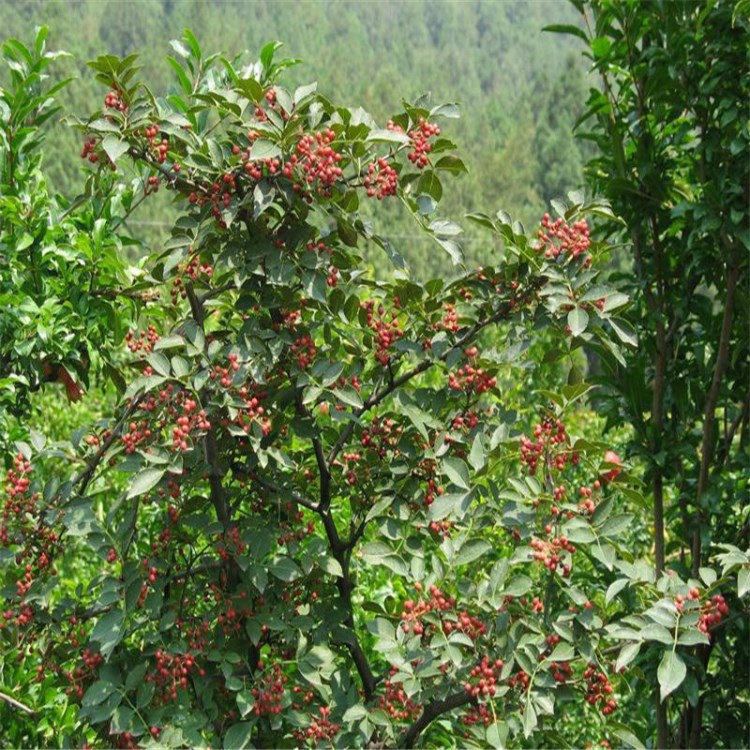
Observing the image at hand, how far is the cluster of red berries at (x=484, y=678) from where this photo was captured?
4.98 feet

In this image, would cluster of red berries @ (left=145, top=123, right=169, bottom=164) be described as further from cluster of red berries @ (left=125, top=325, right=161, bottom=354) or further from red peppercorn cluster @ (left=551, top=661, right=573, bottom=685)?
red peppercorn cluster @ (left=551, top=661, right=573, bottom=685)

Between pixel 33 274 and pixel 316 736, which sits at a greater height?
pixel 33 274

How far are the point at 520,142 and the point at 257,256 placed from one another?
1894 inches

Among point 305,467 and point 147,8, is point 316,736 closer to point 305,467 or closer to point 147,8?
point 305,467

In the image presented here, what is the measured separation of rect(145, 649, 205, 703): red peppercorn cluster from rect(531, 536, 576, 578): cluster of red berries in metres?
0.55

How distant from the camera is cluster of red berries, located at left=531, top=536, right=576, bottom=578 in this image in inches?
60.2

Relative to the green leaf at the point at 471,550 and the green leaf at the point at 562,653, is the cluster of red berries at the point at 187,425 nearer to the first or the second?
the green leaf at the point at 471,550

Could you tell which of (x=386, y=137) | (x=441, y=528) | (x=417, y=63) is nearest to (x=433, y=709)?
(x=441, y=528)

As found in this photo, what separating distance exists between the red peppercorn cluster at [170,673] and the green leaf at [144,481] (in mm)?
275

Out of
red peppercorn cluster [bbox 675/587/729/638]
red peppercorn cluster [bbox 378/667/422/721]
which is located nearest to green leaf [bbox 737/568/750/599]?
red peppercorn cluster [bbox 675/587/729/638]

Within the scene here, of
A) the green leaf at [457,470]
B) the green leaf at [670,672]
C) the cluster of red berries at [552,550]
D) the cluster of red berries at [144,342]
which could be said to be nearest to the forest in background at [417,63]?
the cluster of red berries at [144,342]

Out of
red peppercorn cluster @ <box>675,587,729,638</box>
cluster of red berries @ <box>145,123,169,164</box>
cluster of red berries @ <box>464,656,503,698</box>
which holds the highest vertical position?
cluster of red berries @ <box>145,123,169,164</box>

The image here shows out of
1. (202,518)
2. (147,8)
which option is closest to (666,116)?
(202,518)

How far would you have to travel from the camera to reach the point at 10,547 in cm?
190
